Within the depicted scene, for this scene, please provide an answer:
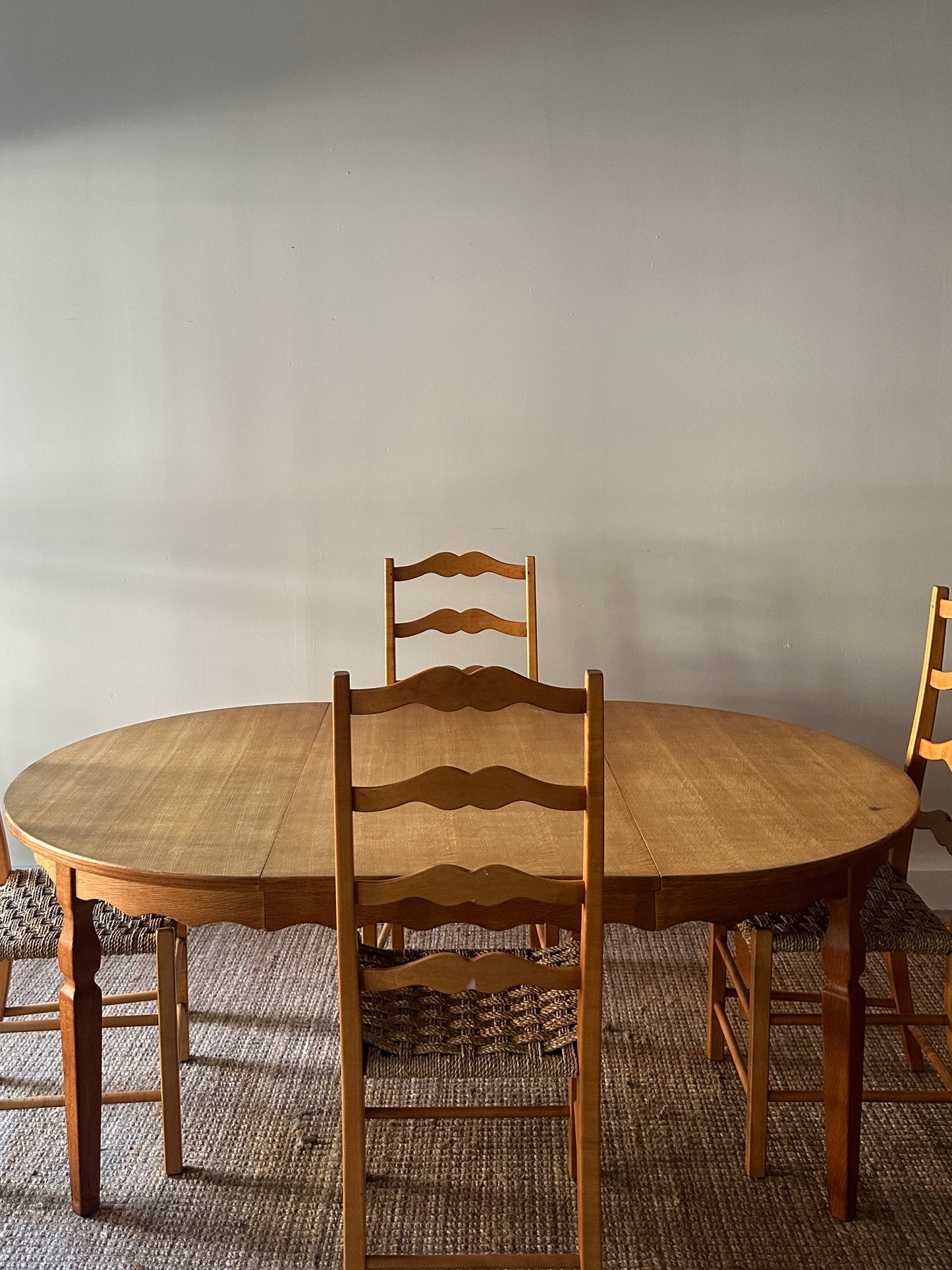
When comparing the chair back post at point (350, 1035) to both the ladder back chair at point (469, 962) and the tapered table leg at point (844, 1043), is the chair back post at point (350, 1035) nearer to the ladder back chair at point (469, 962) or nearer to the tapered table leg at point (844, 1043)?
the ladder back chair at point (469, 962)

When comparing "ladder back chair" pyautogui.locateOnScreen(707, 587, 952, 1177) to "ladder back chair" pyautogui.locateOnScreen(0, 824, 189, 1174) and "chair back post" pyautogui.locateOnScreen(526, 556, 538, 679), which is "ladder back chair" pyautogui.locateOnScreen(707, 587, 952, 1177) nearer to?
"chair back post" pyautogui.locateOnScreen(526, 556, 538, 679)

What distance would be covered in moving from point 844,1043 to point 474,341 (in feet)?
7.03

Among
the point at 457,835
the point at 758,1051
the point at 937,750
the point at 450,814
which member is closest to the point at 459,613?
the point at 450,814

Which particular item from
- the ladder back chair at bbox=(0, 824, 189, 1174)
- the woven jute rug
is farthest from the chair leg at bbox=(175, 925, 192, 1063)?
the ladder back chair at bbox=(0, 824, 189, 1174)

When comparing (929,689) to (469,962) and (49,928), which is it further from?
(49,928)

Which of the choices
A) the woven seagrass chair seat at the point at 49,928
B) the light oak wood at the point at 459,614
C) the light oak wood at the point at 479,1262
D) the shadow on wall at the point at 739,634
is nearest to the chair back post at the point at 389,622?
the light oak wood at the point at 459,614

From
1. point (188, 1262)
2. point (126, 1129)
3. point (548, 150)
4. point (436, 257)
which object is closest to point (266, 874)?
point (188, 1262)

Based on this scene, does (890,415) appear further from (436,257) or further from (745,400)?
(436,257)

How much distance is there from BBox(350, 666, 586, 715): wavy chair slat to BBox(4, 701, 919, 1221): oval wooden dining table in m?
0.35

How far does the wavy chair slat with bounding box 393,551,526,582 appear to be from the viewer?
2939 mm

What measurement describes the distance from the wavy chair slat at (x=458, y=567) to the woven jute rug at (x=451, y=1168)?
1153mm

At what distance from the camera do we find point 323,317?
3182 millimetres

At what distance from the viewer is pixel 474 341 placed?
3.19 m

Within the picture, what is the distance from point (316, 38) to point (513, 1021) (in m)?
2.72
